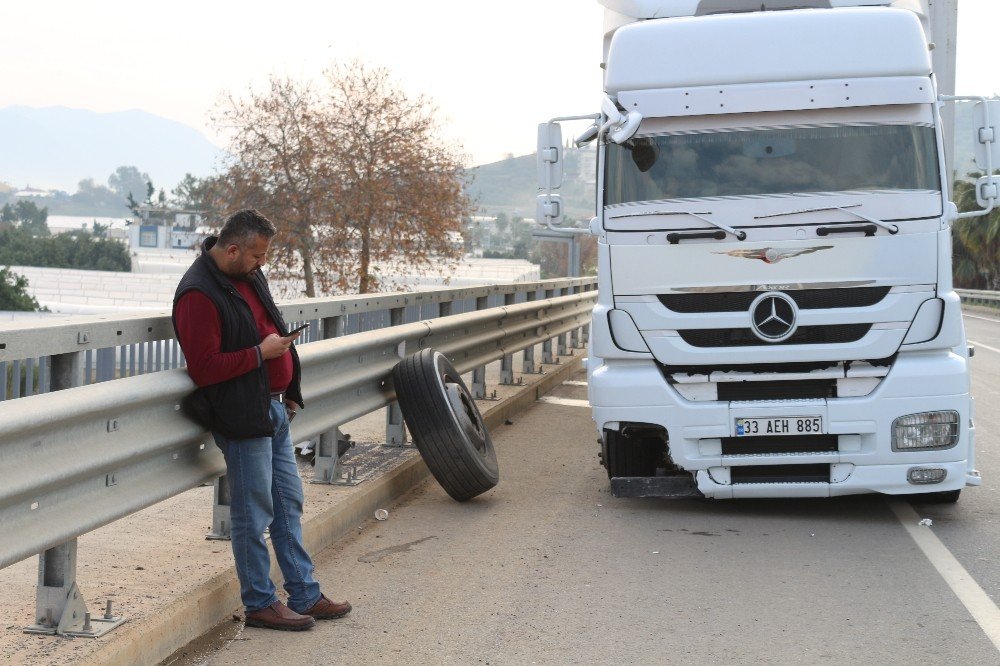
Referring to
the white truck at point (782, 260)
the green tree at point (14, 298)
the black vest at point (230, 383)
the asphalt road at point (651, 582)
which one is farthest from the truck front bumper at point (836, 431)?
the green tree at point (14, 298)

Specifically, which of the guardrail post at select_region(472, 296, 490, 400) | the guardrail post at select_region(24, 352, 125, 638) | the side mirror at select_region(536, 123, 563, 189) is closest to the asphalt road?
the guardrail post at select_region(24, 352, 125, 638)

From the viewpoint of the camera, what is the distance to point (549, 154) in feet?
27.3

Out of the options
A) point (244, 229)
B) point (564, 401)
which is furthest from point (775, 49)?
point (564, 401)

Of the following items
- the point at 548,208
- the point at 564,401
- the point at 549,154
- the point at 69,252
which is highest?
the point at 69,252

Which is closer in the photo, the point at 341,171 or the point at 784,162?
the point at 784,162

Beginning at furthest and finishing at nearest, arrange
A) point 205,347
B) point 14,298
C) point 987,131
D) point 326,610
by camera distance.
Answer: point 14,298 → point 987,131 → point 326,610 → point 205,347

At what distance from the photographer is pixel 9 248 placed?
109 meters

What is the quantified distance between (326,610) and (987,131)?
17.0 ft

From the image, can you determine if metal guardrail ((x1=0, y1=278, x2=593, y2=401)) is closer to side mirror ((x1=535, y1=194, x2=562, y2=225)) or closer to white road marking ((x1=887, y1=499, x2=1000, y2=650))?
side mirror ((x1=535, y1=194, x2=562, y2=225))

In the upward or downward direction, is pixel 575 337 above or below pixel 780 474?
above

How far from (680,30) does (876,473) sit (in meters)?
2.98

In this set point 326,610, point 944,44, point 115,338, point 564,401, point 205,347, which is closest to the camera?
point 115,338

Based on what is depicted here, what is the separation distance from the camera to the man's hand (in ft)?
16.0

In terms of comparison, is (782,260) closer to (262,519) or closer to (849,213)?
(849,213)
